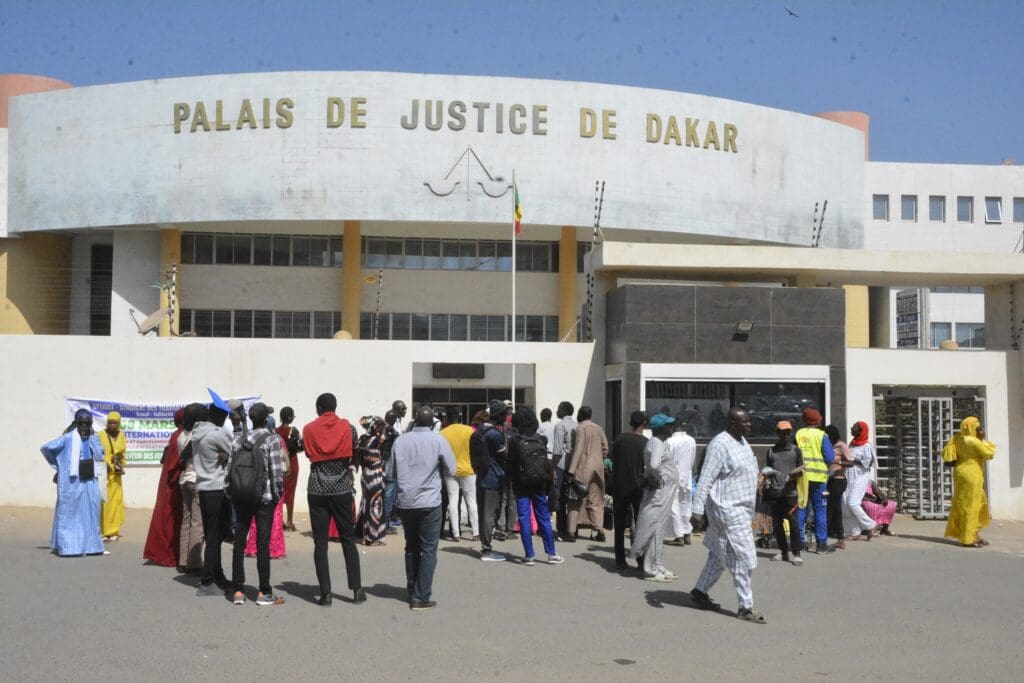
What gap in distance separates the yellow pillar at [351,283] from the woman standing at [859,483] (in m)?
16.8

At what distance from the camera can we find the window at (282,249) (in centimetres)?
3053

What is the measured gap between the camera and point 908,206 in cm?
4112

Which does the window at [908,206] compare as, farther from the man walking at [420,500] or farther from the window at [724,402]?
the man walking at [420,500]

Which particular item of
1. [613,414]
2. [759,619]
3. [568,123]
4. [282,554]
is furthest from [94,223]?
[759,619]

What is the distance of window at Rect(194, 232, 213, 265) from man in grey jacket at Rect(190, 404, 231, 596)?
21.4 m

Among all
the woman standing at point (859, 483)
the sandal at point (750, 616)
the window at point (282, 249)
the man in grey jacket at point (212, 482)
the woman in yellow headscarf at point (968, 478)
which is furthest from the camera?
the window at point (282, 249)

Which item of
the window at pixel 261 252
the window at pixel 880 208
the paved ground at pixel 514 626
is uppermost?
the window at pixel 880 208

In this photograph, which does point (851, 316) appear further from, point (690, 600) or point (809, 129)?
point (690, 600)

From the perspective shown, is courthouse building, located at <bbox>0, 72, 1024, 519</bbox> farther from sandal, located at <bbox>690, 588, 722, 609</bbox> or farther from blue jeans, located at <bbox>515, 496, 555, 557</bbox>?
sandal, located at <bbox>690, 588, 722, 609</bbox>

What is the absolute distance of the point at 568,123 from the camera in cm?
2759

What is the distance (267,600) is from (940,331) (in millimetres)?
38503

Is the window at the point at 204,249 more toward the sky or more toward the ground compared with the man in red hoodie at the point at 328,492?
more toward the sky

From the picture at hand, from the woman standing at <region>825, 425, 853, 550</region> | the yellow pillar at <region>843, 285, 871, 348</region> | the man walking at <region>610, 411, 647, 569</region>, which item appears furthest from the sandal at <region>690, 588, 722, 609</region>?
the yellow pillar at <region>843, 285, 871, 348</region>

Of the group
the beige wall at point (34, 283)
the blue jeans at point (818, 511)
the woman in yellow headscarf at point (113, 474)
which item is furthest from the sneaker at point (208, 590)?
the beige wall at point (34, 283)
